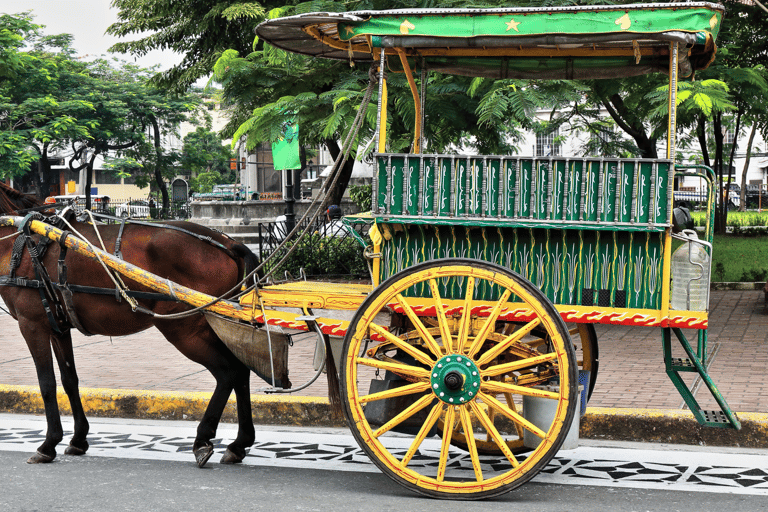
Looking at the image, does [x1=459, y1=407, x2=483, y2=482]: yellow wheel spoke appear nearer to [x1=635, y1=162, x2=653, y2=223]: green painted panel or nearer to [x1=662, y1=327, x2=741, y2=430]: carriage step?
[x1=662, y1=327, x2=741, y2=430]: carriage step

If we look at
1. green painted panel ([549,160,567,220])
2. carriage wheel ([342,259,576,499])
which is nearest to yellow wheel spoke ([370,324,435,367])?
carriage wheel ([342,259,576,499])

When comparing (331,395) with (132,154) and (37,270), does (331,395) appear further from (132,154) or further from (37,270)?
(132,154)

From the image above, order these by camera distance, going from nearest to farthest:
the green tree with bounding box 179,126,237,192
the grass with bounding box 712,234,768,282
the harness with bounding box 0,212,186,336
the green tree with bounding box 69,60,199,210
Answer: the harness with bounding box 0,212,186,336
the grass with bounding box 712,234,768,282
the green tree with bounding box 69,60,199,210
the green tree with bounding box 179,126,237,192

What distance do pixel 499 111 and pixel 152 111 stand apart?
3167 cm

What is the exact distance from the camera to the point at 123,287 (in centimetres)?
533

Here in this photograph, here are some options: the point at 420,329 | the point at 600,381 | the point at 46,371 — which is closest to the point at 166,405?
the point at 46,371

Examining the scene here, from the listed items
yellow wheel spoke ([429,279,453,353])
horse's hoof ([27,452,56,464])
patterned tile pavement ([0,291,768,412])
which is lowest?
patterned tile pavement ([0,291,768,412])

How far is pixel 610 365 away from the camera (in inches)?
323

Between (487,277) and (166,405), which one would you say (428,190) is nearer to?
(487,277)

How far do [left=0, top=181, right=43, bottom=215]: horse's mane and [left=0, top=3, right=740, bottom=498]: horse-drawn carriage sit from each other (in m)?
0.80

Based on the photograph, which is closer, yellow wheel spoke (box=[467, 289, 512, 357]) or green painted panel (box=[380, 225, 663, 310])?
yellow wheel spoke (box=[467, 289, 512, 357])

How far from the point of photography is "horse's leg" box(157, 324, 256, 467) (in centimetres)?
536

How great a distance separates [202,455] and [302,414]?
4.59 ft

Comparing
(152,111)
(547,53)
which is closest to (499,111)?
(547,53)
